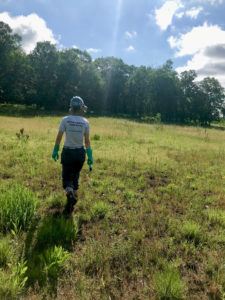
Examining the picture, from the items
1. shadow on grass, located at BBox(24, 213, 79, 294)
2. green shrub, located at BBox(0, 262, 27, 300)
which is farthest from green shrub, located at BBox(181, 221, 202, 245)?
green shrub, located at BBox(0, 262, 27, 300)

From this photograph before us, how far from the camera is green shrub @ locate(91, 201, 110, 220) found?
678 centimetres

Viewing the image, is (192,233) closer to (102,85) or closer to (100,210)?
(100,210)

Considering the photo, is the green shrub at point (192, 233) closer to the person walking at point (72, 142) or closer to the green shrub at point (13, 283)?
the person walking at point (72, 142)

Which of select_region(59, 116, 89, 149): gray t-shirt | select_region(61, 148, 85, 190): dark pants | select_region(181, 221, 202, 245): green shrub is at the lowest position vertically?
select_region(181, 221, 202, 245): green shrub

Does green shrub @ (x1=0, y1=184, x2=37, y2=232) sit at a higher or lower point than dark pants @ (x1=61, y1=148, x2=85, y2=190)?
lower

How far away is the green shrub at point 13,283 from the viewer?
13.6 feet

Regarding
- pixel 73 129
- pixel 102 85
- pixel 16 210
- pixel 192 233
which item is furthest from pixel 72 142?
pixel 102 85

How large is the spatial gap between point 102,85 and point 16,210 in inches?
2520

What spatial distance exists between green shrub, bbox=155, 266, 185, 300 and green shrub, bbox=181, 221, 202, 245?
1.41 metres

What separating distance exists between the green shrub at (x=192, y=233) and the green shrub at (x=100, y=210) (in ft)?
4.91

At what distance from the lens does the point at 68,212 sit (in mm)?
6738

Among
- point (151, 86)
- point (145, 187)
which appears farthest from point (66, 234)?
point (151, 86)

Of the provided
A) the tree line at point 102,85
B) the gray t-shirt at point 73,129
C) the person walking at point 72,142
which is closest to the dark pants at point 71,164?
the person walking at point 72,142

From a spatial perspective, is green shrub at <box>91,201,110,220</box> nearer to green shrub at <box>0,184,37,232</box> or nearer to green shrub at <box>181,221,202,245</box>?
green shrub at <box>0,184,37,232</box>
